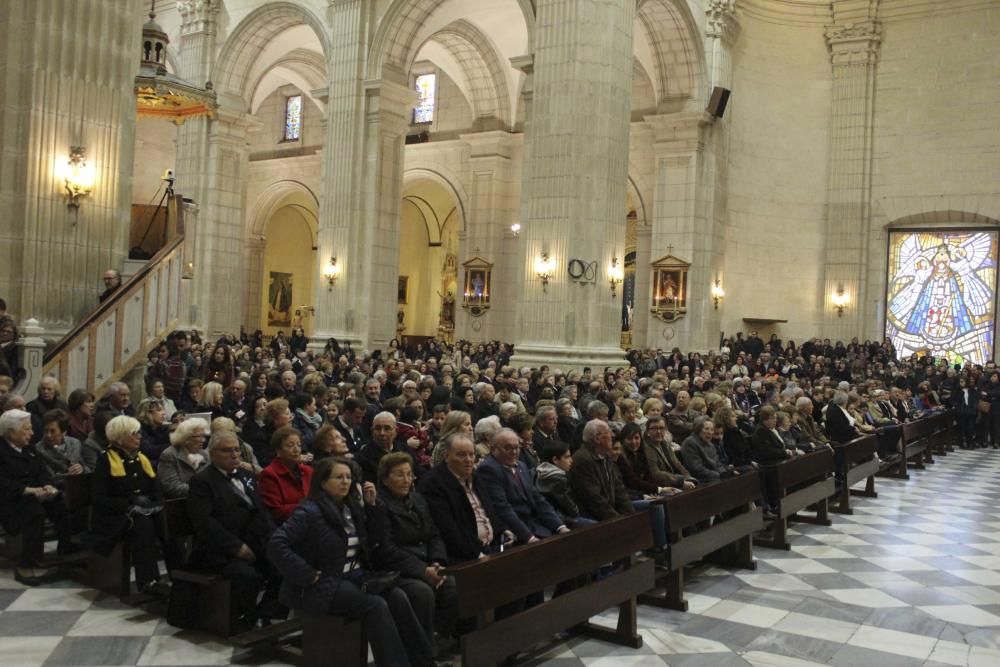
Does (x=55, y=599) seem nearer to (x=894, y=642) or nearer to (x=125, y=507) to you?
(x=125, y=507)

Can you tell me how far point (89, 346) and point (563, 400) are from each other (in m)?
4.91

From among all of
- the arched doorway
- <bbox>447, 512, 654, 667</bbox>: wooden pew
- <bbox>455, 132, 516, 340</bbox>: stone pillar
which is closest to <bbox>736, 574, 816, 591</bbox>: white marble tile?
<bbox>447, 512, 654, 667</bbox>: wooden pew

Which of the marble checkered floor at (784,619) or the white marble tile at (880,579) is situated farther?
the white marble tile at (880,579)

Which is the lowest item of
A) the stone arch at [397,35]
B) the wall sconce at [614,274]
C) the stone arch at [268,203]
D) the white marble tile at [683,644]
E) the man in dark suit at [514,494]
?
the white marble tile at [683,644]

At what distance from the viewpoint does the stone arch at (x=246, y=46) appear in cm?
2291

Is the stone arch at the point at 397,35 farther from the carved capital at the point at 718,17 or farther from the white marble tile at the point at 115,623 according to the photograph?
the white marble tile at the point at 115,623

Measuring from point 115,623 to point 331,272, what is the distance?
50.4 ft

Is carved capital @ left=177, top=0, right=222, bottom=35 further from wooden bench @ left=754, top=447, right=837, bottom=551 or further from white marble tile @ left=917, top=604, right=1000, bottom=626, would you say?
white marble tile @ left=917, top=604, right=1000, bottom=626

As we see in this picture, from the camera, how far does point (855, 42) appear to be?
78.8 feet

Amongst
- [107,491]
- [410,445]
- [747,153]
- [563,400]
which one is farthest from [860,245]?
[107,491]

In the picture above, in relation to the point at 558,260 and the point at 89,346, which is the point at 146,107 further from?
the point at 558,260

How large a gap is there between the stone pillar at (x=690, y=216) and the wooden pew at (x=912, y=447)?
7546 mm

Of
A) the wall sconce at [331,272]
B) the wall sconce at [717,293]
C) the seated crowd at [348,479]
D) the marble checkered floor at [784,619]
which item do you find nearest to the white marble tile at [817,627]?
the marble checkered floor at [784,619]

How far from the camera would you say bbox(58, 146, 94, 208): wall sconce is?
9.27m
